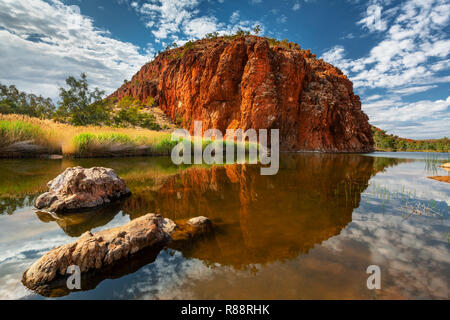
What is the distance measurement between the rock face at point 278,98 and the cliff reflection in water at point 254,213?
28637 millimetres

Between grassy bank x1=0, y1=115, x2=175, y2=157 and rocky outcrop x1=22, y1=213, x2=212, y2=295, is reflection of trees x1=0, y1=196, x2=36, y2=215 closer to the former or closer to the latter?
rocky outcrop x1=22, y1=213, x2=212, y2=295

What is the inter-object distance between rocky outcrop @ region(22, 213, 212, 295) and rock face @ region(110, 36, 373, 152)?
30.8m

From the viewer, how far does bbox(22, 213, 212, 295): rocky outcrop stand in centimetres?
141

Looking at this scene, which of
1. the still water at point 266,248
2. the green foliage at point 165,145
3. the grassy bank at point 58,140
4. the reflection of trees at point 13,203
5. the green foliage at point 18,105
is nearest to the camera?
the still water at point 266,248

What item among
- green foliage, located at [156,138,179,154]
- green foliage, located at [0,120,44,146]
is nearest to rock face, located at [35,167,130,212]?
green foliage, located at [0,120,44,146]

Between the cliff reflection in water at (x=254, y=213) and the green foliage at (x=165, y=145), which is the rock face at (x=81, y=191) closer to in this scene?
the cliff reflection in water at (x=254, y=213)

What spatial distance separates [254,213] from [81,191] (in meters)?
2.70

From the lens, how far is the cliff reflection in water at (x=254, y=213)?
1.87 metres

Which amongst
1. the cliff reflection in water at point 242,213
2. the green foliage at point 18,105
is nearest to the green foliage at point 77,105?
the green foliage at point 18,105

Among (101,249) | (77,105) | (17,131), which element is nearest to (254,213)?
(101,249)

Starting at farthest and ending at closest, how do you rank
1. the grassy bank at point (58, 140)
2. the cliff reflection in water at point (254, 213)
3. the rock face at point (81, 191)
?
the grassy bank at point (58, 140) → the rock face at point (81, 191) → the cliff reflection in water at point (254, 213)

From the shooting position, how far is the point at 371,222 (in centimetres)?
254

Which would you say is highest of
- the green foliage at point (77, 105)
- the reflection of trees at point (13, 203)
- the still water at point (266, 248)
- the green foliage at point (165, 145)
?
the green foliage at point (77, 105)
